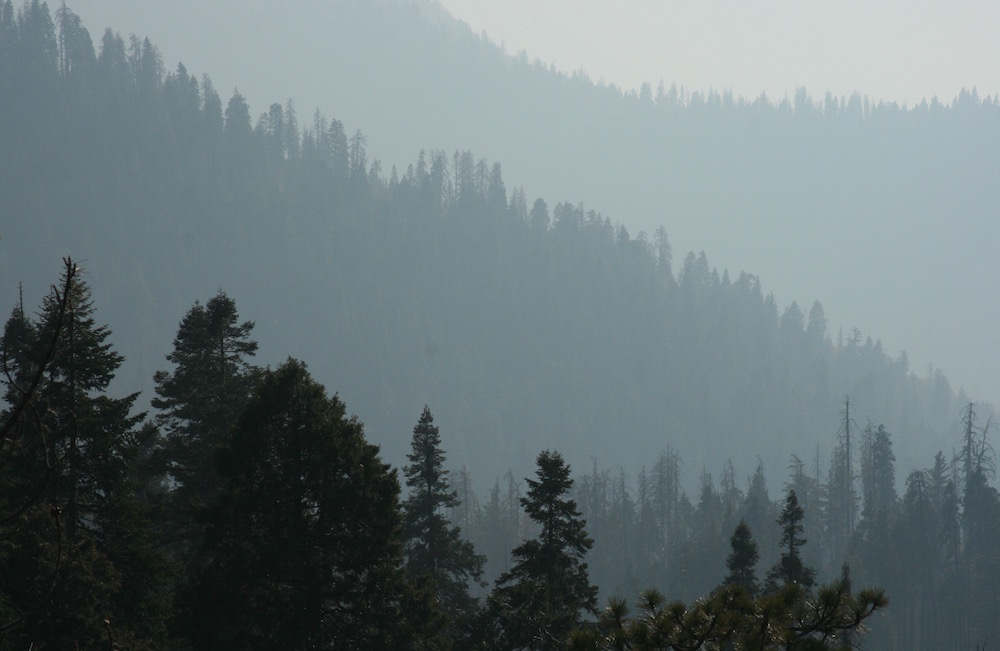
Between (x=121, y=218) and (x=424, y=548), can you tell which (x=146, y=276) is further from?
(x=424, y=548)

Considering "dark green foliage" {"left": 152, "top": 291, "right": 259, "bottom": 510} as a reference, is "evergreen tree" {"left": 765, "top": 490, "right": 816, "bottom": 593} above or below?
below

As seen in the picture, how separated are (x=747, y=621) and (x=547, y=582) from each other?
31.9 feet

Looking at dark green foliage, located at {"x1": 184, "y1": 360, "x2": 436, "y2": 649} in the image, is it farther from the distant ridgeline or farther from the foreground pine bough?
the distant ridgeline

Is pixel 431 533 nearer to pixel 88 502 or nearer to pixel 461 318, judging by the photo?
pixel 88 502

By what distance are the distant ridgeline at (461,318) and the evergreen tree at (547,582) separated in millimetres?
132292

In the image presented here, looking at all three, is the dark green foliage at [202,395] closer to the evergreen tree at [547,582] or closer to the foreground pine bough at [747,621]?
the evergreen tree at [547,582]

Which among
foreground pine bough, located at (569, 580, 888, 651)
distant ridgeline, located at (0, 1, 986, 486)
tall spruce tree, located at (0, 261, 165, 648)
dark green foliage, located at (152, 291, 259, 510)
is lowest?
foreground pine bough, located at (569, 580, 888, 651)

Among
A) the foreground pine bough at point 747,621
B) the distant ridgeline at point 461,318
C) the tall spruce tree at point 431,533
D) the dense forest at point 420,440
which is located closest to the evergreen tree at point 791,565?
the dense forest at point 420,440

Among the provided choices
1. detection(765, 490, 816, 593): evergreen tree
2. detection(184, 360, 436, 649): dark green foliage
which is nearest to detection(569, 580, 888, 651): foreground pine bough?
detection(184, 360, 436, 649): dark green foliage

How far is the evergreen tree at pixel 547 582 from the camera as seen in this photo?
56.5 ft

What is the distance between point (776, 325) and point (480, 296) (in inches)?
2453

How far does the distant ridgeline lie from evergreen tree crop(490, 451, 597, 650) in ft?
434

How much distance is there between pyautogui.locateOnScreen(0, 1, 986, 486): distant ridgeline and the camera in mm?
161125

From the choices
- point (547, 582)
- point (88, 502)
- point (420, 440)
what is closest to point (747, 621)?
point (547, 582)
